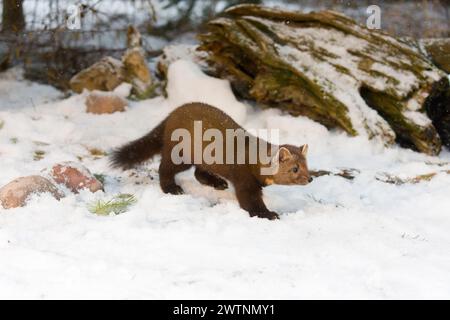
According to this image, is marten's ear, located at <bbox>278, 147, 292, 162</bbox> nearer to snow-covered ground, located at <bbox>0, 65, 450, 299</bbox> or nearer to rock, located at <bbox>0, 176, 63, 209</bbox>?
snow-covered ground, located at <bbox>0, 65, 450, 299</bbox>

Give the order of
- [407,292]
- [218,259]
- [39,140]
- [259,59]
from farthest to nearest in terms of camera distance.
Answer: [259,59], [39,140], [218,259], [407,292]

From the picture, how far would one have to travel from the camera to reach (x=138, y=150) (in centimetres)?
578

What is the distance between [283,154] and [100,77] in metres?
4.08

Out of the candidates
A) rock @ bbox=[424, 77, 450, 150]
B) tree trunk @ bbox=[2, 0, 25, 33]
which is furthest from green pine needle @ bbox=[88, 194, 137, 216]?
tree trunk @ bbox=[2, 0, 25, 33]

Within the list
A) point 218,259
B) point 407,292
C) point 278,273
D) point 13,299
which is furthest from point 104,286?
point 407,292

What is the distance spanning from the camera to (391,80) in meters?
7.12

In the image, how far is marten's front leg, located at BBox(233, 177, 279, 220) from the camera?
16.1 ft

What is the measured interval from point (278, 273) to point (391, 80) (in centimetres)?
405

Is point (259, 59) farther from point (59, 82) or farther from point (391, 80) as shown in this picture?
point (59, 82)

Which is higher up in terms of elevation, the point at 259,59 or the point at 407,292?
the point at 407,292

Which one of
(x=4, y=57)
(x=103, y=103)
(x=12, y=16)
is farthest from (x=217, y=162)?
(x=4, y=57)

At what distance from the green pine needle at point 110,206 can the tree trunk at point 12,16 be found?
167 inches

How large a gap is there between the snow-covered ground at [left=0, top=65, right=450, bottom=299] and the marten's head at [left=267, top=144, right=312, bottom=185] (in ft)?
0.84

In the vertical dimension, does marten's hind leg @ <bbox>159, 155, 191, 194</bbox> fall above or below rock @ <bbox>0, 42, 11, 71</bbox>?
above
